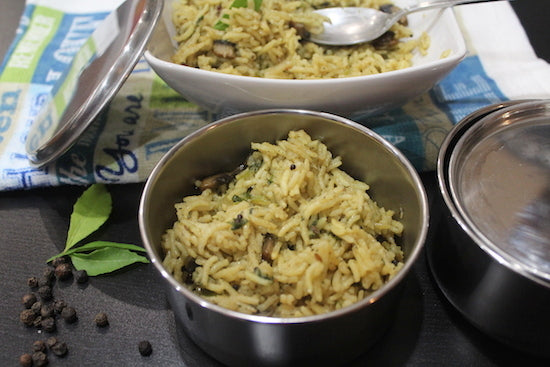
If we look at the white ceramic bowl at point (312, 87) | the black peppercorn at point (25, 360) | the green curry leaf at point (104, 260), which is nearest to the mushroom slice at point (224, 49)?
the white ceramic bowl at point (312, 87)

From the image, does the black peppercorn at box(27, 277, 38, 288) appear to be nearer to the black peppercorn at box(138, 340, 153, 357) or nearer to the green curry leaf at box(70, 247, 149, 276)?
the green curry leaf at box(70, 247, 149, 276)

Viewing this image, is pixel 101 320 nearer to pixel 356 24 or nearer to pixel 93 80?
pixel 93 80

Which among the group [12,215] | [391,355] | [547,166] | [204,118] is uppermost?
[547,166]

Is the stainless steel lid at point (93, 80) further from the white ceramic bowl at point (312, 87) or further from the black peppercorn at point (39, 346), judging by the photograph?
the black peppercorn at point (39, 346)

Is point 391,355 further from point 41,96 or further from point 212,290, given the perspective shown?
point 41,96

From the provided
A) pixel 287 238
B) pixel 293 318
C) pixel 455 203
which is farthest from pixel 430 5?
pixel 293 318

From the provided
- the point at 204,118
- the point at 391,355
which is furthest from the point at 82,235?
the point at 391,355
